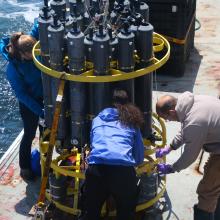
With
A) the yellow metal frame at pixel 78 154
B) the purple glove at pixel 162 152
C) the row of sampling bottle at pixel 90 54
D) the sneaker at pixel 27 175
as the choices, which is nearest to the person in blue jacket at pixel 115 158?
the yellow metal frame at pixel 78 154

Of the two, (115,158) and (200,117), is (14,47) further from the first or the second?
(200,117)

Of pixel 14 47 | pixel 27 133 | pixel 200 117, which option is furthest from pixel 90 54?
pixel 27 133

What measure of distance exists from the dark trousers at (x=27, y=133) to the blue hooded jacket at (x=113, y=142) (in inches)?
51.1

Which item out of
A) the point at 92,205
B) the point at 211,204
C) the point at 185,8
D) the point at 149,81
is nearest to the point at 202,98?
the point at 149,81

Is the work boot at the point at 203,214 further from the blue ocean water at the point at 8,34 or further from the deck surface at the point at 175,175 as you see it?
the blue ocean water at the point at 8,34

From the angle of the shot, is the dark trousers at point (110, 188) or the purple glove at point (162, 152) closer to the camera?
the dark trousers at point (110, 188)

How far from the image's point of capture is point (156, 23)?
316 inches

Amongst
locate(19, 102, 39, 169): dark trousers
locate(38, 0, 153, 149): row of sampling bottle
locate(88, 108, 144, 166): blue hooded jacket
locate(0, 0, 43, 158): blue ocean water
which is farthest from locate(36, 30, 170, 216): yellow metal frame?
locate(0, 0, 43, 158): blue ocean water

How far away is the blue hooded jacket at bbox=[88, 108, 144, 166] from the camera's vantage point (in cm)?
426

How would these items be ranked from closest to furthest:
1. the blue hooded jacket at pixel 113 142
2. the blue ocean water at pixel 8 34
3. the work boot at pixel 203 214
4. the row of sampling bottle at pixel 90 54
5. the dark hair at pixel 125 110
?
the blue hooded jacket at pixel 113 142 < the dark hair at pixel 125 110 < the row of sampling bottle at pixel 90 54 < the work boot at pixel 203 214 < the blue ocean water at pixel 8 34

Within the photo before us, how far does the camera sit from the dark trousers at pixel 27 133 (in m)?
5.61

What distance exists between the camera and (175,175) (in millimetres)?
5945

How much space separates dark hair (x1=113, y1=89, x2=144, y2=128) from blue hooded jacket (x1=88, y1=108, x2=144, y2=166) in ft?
0.15

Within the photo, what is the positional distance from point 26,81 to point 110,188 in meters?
1.68
